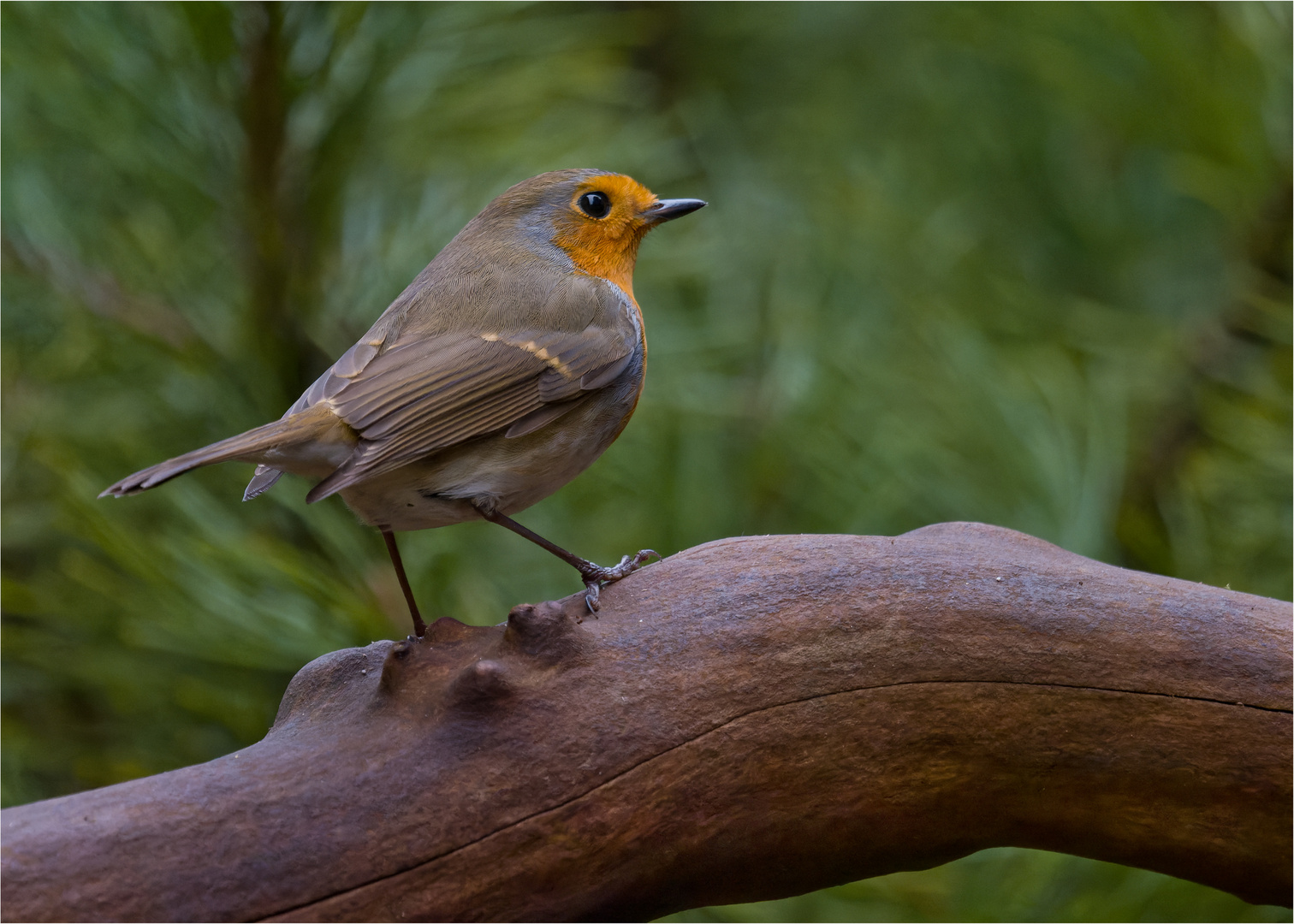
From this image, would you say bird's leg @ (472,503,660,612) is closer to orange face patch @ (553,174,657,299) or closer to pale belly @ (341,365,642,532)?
pale belly @ (341,365,642,532)

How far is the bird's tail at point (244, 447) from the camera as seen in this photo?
5.27 feet

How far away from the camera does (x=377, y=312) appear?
241 cm

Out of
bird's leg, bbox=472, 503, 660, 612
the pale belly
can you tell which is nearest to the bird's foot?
bird's leg, bbox=472, 503, 660, 612

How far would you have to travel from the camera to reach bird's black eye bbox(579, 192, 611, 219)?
2488mm

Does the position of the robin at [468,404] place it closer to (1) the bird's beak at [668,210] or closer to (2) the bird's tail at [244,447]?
(2) the bird's tail at [244,447]

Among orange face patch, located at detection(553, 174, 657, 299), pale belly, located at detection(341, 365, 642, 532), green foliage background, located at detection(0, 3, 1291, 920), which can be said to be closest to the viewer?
pale belly, located at detection(341, 365, 642, 532)

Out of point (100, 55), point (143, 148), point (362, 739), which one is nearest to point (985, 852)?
point (362, 739)

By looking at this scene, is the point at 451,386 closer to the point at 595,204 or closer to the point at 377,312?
the point at 377,312

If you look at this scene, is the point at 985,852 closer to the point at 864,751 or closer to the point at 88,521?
the point at 864,751

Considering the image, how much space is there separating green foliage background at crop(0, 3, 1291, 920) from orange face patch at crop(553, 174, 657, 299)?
1.01 feet

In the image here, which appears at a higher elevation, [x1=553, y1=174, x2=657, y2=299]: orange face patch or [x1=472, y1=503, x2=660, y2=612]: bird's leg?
[x1=553, y1=174, x2=657, y2=299]: orange face patch

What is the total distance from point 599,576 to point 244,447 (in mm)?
574

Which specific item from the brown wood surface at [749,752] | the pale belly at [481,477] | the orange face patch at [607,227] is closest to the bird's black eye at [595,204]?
the orange face patch at [607,227]

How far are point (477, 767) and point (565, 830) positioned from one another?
0.14m
